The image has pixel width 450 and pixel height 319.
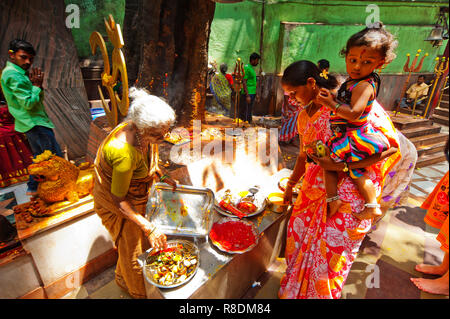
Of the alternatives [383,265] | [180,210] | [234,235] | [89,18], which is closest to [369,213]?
[234,235]

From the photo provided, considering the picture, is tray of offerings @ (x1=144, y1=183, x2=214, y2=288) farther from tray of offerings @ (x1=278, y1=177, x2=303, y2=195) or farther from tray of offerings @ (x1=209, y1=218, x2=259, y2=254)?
tray of offerings @ (x1=278, y1=177, x2=303, y2=195)

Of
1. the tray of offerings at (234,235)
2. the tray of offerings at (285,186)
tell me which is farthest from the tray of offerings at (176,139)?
the tray of offerings at (234,235)

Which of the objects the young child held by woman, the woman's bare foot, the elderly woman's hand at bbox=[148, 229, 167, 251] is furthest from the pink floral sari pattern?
the woman's bare foot

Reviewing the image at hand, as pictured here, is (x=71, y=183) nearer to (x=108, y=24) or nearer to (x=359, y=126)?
(x=108, y=24)

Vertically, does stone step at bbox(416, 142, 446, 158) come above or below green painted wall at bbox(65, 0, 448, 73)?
below

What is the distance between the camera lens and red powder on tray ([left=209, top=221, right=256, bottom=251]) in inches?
83.1

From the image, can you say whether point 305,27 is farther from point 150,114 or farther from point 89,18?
point 150,114

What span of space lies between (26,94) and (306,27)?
9.85m

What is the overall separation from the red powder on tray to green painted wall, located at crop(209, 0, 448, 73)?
8348 millimetres

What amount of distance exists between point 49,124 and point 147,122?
10.2ft

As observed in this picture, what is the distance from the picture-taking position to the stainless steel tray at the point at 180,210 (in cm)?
216

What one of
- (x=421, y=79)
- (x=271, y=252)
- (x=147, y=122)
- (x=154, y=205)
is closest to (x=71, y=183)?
(x=154, y=205)

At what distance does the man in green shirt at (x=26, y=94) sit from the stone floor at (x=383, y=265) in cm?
127

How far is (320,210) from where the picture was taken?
6.62 ft
